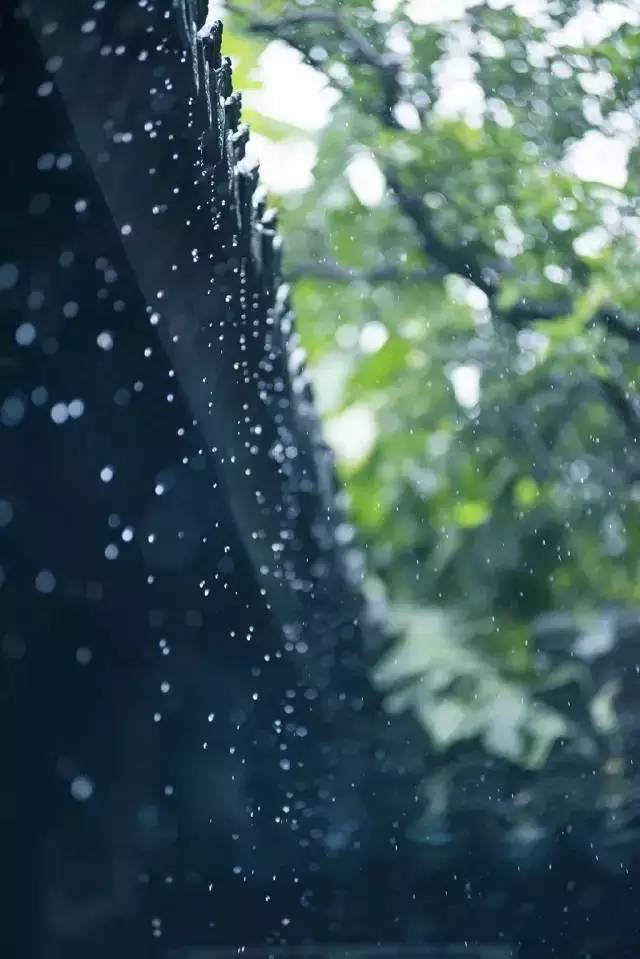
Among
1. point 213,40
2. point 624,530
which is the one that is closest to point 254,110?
point 624,530

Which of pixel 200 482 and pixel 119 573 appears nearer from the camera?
pixel 119 573

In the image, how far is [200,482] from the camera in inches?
27.4

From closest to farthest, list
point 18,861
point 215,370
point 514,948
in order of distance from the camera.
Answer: point 18,861, point 215,370, point 514,948

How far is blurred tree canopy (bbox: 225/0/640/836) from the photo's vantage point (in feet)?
5.36

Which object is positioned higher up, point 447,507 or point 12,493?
point 12,493

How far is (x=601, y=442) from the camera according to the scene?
169 centimetres

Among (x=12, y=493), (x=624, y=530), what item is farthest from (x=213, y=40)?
(x=624, y=530)

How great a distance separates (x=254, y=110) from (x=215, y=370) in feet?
3.36

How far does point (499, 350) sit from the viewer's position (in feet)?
5.76

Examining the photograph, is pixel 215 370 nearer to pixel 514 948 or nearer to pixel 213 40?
pixel 213 40

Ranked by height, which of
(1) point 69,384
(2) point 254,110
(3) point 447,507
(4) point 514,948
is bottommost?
(4) point 514,948

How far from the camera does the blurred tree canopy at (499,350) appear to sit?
1.63 m

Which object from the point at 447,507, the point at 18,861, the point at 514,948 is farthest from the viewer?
the point at 447,507

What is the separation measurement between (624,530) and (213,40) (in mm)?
1356
